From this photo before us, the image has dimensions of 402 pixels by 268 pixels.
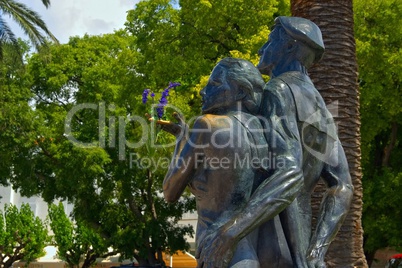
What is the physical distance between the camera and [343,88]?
1006 centimetres

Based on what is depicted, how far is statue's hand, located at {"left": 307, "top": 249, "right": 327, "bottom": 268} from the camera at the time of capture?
13.7ft

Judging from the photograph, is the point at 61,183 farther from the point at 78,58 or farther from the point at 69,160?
the point at 78,58

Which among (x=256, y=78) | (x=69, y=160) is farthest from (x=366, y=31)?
(x=256, y=78)

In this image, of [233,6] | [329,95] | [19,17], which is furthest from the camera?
[233,6]

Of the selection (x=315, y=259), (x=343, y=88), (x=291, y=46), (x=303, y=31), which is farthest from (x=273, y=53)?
(x=343, y=88)

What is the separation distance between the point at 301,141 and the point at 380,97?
18621mm

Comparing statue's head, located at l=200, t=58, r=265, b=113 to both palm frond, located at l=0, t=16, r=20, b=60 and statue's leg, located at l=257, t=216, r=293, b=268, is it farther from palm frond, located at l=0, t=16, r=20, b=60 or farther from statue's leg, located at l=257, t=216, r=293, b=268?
palm frond, located at l=0, t=16, r=20, b=60

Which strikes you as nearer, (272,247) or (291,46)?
(272,247)

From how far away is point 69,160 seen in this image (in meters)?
28.3

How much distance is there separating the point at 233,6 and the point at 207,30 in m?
1.12

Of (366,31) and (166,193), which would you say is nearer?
(166,193)

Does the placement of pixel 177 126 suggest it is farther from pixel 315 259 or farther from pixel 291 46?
pixel 315 259

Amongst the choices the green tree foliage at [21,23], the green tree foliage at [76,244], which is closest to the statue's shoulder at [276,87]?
the green tree foliage at [21,23]

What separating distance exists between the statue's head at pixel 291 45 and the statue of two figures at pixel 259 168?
0.5 inches
